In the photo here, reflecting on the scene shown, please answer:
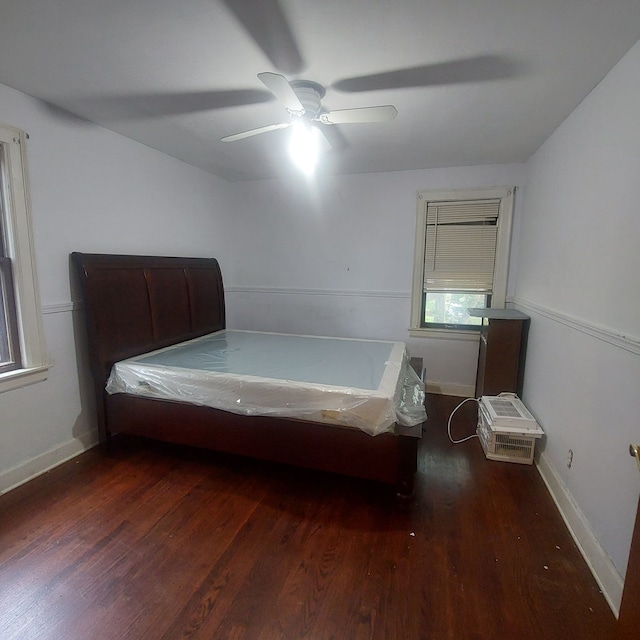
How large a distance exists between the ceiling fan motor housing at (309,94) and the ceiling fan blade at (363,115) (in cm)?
10

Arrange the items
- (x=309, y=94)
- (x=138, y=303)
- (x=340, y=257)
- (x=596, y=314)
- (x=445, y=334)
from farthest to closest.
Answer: (x=340, y=257), (x=445, y=334), (x=138, y=303), (x=309, y=94), (x=596, y=314)

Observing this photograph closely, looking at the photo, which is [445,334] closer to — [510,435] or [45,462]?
[510,435]

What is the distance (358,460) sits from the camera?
74.4 inches

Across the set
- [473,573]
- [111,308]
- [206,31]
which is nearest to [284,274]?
[111,308]

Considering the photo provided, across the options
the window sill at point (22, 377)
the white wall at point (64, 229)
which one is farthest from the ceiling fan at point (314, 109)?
the window sill at point (22, 377)

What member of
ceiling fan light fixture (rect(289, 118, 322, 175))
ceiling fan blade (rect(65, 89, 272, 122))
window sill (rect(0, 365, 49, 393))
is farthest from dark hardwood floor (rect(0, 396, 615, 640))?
ceiling fan blade (rect(65, 89, 272, 122))

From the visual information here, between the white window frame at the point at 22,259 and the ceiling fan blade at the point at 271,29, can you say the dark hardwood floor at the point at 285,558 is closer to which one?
the white window frame at the point at 22,259

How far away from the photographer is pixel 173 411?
7.40 ft

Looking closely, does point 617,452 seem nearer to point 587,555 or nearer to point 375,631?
point 587,555

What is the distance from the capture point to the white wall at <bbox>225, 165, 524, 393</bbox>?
11.6ft

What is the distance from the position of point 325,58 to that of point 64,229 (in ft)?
6.58

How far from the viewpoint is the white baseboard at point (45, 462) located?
1998 millimetres

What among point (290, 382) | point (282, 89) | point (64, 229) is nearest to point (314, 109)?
point (282, 89)

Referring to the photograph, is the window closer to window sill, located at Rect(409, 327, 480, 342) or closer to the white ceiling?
window sill, located at Rect(409, 327, 480, 342)
